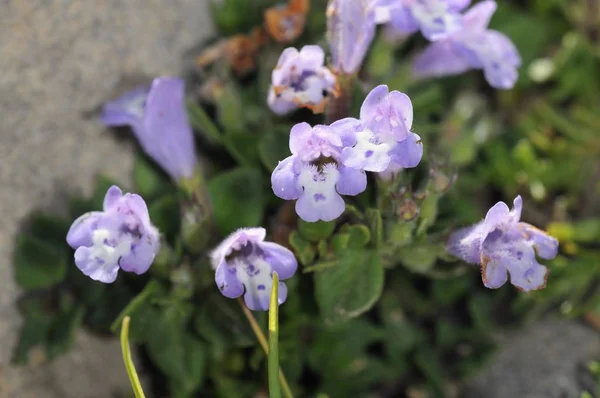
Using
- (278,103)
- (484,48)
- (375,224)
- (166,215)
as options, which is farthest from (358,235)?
(484,48)

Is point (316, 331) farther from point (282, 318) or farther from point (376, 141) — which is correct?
point (376, 141)

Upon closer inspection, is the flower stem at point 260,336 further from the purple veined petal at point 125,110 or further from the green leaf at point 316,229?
the purple veined petal at point 125,110

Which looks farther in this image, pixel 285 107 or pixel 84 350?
pixel 84 350

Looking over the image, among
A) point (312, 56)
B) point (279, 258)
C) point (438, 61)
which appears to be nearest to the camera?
point (279, 258)

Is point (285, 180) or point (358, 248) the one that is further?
point (358, 248)

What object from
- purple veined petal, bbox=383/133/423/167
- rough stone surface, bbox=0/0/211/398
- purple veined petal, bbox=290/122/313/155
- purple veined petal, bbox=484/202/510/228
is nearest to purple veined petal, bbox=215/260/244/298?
purple veined petal, bbox=290/122/313/155

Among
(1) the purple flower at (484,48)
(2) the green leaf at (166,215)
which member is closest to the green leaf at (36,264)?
(2) the green leaf at (166,215)

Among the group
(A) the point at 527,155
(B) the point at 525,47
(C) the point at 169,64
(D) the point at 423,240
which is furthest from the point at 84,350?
(B) the point at 525,47

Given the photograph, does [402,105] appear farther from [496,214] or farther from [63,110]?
[63,110]
